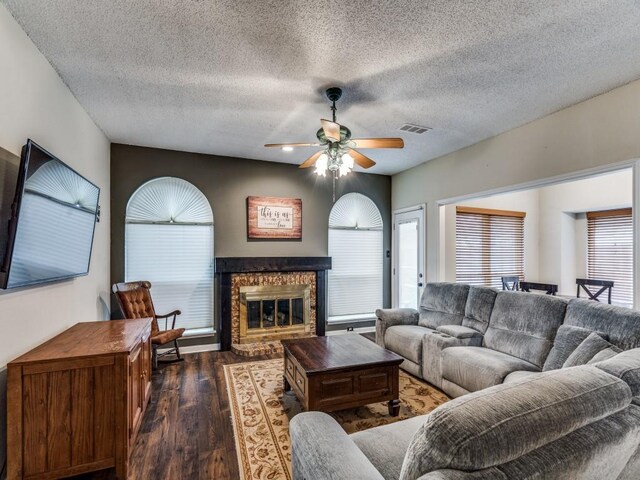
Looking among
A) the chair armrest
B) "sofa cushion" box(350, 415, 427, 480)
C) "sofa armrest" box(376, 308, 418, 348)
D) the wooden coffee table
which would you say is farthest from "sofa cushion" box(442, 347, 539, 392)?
the chair armrest

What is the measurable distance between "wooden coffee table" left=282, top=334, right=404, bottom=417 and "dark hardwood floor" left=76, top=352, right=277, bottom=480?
680 millimetres

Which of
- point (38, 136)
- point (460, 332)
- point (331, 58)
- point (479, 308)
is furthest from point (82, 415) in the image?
point (479, 308)

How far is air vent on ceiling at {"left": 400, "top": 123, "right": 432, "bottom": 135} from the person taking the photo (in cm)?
355

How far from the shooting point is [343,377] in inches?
102

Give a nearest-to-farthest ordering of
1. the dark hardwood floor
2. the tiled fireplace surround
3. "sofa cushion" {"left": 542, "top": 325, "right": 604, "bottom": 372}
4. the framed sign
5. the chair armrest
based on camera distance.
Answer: the dark hardwood floor < "sofa cushion" {"left": 542, "top": 325, "right": 604, "bottom": 372} < the chair armrest < the tiled fireplace surround < the framed sign

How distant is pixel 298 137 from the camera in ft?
12.8

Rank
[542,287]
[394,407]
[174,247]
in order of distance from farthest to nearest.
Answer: [542,287] → [174,247] → [394,407]

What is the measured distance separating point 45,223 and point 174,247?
7.85ft

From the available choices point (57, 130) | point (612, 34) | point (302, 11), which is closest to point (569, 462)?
point (302, 11)

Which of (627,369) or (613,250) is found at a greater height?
(613,250)

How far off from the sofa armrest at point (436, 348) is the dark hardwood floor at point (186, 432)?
6.51 ft

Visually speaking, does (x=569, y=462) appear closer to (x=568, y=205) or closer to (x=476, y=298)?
(x=476, y=298)

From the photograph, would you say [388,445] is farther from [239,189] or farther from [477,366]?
[239,189]

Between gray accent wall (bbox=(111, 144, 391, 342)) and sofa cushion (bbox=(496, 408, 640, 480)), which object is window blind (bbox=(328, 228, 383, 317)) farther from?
sofa cushion (bbox=(496, 408, 640, 480))
